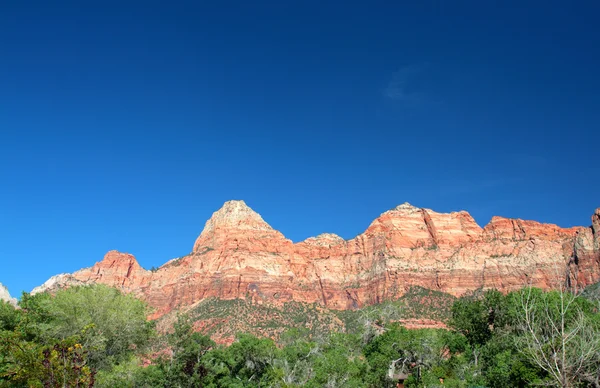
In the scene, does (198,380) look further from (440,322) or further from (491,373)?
(440,322)

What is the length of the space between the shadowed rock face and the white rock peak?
0.36m

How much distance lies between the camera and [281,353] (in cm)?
3881

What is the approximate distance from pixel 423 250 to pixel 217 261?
63784mm

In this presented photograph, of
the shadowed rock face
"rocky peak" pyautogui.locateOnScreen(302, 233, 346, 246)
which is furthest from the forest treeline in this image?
"rocky peak" pyautogui.locateOnScreen(302, 233, 346, 246)

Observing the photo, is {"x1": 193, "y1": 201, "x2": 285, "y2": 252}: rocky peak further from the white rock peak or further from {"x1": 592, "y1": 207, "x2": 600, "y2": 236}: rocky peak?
{"x1": 592, "y1": 207, "x2": 600, "y2": 236}: rocky peak

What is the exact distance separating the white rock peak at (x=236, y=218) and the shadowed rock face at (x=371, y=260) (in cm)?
36

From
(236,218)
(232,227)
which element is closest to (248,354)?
Answer: (232,227)

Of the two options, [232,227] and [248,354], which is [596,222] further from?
[248,354]

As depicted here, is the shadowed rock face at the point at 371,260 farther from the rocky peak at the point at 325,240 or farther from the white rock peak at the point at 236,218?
the rocky peak at the point at 325,240

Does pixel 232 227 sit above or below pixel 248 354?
above

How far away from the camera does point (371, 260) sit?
151250 mm

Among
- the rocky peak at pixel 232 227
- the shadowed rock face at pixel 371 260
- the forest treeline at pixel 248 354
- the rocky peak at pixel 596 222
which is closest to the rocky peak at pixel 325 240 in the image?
the shadowed rock face at pixel 371 260

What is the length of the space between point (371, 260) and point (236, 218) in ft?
160

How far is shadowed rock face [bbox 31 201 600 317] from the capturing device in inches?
5094
